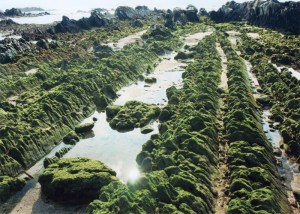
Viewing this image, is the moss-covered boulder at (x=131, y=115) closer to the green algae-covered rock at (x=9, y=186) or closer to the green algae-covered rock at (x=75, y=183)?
the green algae-covered rock at (x=75, y=183)

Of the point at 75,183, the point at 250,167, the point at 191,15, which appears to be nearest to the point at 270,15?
the point at 191,15

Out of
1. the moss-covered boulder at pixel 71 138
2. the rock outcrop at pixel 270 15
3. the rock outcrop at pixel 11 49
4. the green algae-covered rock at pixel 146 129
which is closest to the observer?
the moss-covered boulder at pixel 71 138

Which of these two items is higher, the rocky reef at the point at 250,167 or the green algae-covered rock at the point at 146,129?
the rocky reef at the point at 250,167

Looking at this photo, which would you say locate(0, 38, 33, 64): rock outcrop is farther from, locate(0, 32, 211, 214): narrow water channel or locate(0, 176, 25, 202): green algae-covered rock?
locate(0, 176, 25, 202): green algae-covered rock

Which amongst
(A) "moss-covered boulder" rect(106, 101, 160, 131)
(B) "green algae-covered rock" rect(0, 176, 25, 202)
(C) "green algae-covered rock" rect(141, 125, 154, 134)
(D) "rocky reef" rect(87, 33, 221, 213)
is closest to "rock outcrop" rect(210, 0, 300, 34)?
(A) "moss-covered boulder" rect(106, 101, 160, 131)

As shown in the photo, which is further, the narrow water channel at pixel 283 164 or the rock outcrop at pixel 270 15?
the rock outcrop at pixel 270 15

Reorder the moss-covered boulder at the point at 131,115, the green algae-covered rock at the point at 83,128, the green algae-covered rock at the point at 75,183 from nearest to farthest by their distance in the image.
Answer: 1. the green algae-covered rock at the point at 75,183
2. the green algae-covered rock at the point at 83,128
3. the moss-covered boulder at the point at 131,115

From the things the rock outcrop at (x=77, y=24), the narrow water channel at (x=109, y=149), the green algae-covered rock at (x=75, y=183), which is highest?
the green algae-covered rock at (x=75, y=183)

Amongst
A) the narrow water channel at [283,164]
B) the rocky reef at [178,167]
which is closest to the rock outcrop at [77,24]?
the rocky reef at [178,167]

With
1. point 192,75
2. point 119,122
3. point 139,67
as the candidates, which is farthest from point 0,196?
point 139,67
